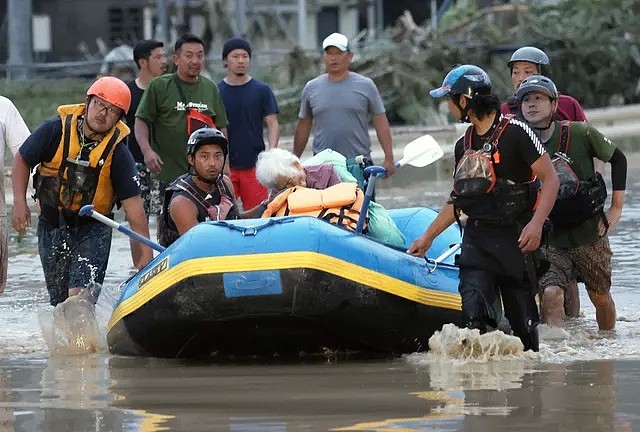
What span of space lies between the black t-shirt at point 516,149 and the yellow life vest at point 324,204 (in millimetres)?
909

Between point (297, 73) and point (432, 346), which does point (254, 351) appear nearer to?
point (432, 346)

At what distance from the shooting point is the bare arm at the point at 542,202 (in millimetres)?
8117

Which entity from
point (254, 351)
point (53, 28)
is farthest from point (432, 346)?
point (53, 28)

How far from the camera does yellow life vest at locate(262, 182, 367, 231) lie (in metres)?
8.93

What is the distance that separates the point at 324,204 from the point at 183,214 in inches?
29.9

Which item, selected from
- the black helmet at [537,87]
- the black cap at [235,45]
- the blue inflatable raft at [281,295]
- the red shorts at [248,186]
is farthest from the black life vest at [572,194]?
the black cap at [235,45]

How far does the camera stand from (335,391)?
295 inches

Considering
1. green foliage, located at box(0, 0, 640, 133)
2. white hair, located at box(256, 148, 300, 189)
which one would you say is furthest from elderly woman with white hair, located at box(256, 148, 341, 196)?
green foliage, located at box(0, 0, 640, 133)

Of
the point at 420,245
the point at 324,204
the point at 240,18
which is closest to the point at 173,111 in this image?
the point at 324,204

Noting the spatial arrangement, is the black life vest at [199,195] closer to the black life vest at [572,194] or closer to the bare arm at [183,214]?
the bare arm at [183,214]

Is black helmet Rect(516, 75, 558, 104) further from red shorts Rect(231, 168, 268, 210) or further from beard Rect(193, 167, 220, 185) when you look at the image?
red shorts Rect(231, 168, 268, 210)

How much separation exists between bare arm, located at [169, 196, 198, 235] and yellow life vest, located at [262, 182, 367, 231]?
378mm

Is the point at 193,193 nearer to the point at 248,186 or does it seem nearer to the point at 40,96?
the point at 248,186

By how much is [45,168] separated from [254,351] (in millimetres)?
1537
